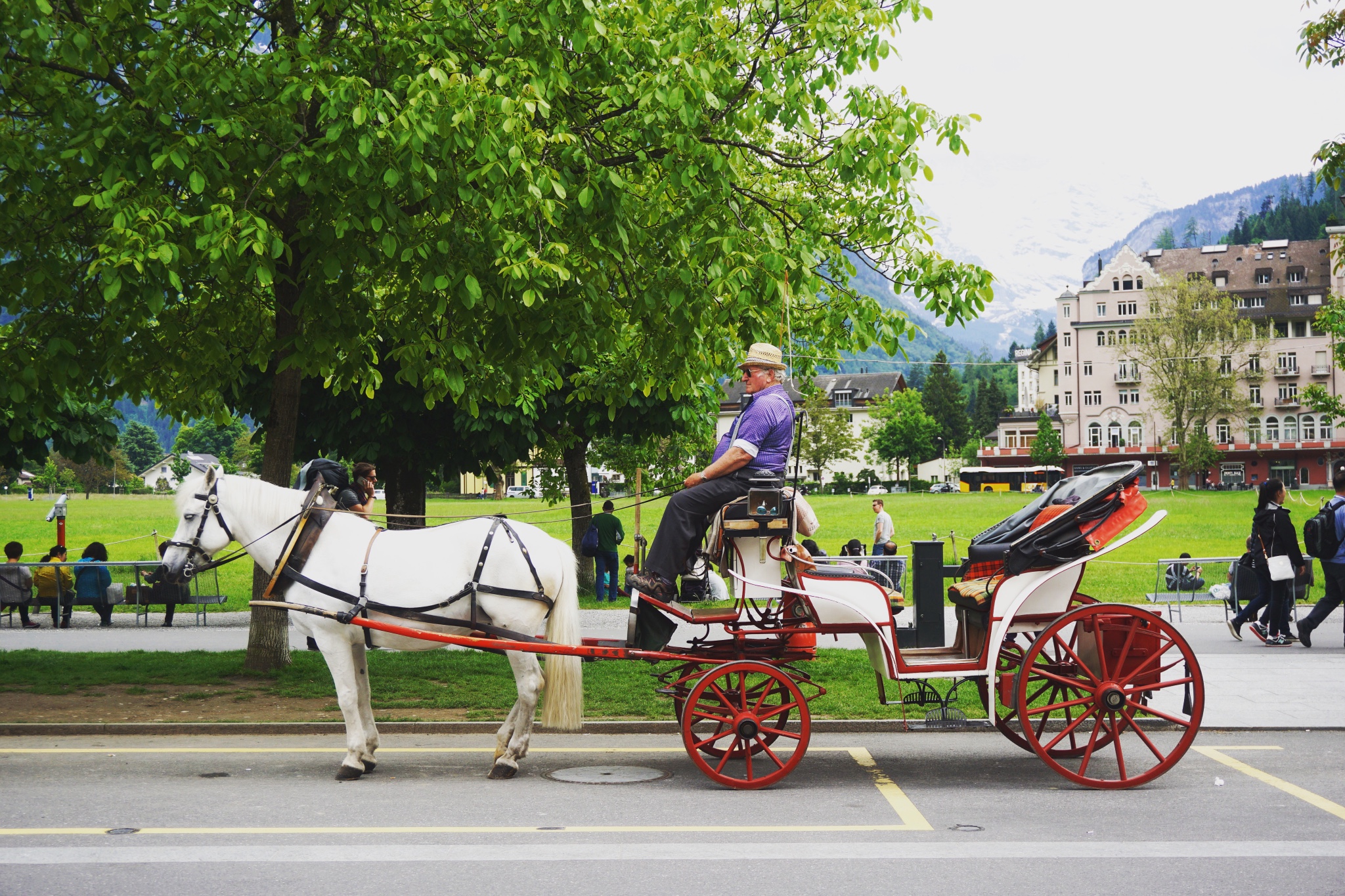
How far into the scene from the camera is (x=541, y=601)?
8188 mm

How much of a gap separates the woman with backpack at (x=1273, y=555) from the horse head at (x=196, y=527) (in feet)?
40.4

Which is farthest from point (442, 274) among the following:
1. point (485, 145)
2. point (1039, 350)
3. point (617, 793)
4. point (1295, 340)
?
point (1039, 350)

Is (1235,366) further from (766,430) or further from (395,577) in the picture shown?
(395,577)

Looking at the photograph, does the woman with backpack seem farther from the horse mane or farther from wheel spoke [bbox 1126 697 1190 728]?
the horse mane

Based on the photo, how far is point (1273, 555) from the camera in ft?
48.7

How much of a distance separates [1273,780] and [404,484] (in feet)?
54.1

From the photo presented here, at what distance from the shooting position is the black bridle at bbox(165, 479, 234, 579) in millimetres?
8227

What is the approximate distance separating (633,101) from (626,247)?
1572 millimetres

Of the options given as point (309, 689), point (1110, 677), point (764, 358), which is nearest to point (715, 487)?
point (764, 358)

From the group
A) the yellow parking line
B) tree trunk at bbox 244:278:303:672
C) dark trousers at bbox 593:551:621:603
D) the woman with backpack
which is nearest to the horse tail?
the yellow parking line

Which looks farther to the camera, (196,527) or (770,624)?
(196,527)

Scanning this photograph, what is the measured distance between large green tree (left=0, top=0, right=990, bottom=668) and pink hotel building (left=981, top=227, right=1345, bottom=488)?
304 ft

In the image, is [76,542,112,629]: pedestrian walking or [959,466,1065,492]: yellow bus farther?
[959,466,1065,492]: yellow bus

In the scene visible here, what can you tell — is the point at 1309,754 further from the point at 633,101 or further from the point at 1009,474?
the point at 1009,474
